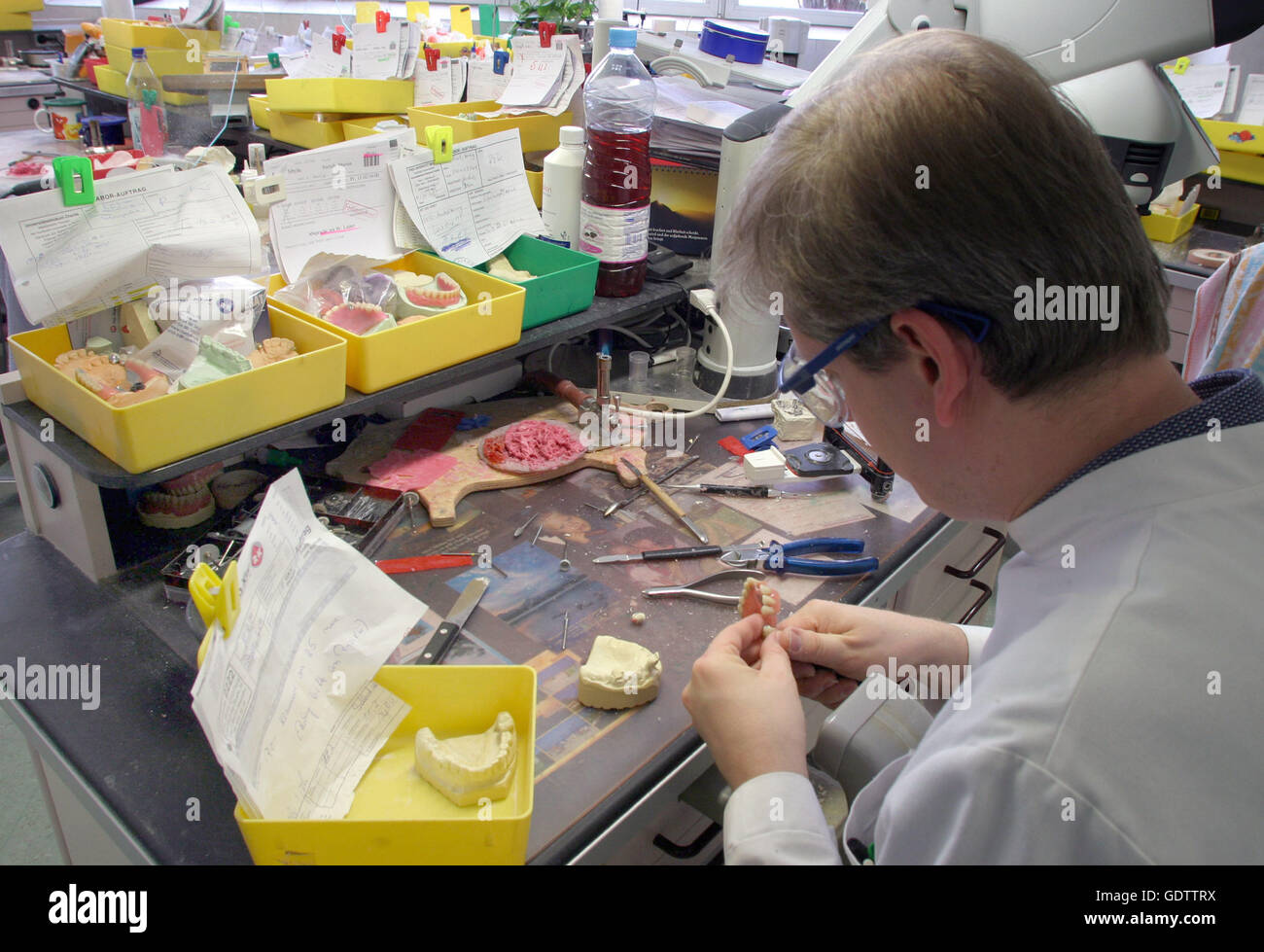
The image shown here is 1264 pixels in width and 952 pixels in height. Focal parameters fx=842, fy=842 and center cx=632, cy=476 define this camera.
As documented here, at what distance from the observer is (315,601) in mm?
809

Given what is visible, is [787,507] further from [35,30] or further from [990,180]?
[35,30]

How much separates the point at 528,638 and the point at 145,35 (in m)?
2.80

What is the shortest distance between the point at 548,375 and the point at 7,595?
3.03ft

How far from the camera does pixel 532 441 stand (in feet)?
4.64

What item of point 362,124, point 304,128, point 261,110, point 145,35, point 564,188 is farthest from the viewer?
point 145,35

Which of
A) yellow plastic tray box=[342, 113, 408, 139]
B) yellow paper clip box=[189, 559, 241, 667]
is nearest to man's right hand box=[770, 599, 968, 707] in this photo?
yellow paper clip box=[189, 559, 241, 667]

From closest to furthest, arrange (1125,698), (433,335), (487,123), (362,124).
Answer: (1125,698)
(433,335)
(487,123)
(362,124)

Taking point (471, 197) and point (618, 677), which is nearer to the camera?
point (618, 677)

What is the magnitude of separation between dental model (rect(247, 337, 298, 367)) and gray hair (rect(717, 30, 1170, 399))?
2.46 ft

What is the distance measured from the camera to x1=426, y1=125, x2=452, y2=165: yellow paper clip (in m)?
1.42

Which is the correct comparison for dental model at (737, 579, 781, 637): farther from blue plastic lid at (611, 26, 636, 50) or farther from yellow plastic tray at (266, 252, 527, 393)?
blue plastic lid at (611, 26, 636, 50)

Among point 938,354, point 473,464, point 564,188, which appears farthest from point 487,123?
point 938,354

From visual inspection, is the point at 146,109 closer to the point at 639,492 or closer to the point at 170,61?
the point at 170,61
